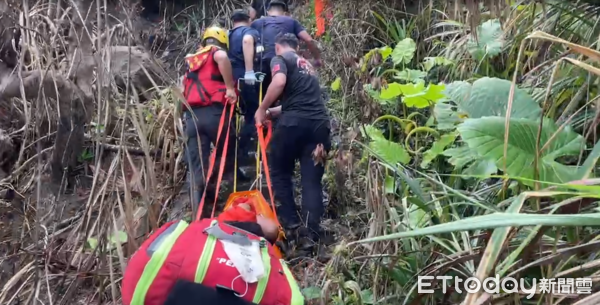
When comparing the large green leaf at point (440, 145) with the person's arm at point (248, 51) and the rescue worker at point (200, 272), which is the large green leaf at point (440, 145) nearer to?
the rescue worker at point (200, 272)

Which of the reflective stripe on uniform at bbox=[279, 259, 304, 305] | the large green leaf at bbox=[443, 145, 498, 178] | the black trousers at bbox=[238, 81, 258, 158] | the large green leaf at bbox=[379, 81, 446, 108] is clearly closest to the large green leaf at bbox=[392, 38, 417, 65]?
the black trousers at bbox=[238, 81, 258, 158]

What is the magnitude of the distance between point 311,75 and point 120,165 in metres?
2.28

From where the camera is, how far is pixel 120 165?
1.81 metres

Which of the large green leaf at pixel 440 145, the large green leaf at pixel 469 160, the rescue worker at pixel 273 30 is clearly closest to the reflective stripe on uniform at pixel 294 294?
the large green leaf at pixel 469 160

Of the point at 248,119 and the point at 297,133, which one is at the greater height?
the point at 297,133

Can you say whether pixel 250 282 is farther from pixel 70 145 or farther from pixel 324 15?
pixel 324 15

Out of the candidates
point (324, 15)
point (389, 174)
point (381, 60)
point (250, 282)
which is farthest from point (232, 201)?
point (324, 15)

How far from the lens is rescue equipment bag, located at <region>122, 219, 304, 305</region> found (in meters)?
1.90

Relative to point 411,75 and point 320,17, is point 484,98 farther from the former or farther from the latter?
point 320,17

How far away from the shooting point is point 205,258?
193 cm

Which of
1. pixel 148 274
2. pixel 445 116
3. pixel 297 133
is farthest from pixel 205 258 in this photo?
pixel 297 133

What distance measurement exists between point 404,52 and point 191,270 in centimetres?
325

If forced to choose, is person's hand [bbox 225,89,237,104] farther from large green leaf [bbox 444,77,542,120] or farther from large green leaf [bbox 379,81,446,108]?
large green leaf [bbox 444,77,542,120]

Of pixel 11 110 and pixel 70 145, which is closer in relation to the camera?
pixel 70 145
